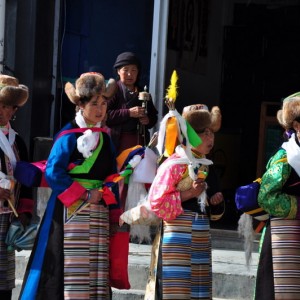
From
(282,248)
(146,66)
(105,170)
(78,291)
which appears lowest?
(78,291)

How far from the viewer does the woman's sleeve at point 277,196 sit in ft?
18.4

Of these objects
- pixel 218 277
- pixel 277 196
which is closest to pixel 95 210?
pixel 277 196

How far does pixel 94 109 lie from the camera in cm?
607

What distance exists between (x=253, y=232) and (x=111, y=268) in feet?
3.23

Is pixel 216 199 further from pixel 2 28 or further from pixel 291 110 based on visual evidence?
pixel 2 28

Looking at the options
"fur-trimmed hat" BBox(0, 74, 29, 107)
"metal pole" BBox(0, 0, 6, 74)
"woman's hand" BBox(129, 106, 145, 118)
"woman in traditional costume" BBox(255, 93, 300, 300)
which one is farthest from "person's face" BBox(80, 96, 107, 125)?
"metal pole" BBox(0, 0, 6, 74)

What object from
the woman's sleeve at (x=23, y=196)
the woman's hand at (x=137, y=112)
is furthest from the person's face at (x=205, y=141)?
the woman's hand at (x=137, y=112)

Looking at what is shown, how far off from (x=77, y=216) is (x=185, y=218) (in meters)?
0.70

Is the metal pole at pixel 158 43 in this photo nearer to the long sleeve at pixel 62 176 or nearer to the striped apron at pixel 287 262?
the long sleeve at pixel 62 176

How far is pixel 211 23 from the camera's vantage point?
10.5 meters

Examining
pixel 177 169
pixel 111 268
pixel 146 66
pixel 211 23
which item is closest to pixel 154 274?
pixel 111 268

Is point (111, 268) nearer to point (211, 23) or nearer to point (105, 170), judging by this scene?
point (105, 170)

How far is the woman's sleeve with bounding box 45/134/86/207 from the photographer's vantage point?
592 cm

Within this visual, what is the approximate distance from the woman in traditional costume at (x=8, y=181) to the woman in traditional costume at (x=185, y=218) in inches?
37.1
